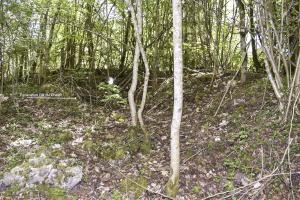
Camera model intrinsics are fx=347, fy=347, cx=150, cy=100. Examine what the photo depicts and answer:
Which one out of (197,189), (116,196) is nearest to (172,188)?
(197,189)

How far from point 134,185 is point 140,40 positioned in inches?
99.7

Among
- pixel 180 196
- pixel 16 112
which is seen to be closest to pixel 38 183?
pixel 180 196

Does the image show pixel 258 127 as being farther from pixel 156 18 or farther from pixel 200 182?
pixel 156 18

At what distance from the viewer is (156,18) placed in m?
9.25

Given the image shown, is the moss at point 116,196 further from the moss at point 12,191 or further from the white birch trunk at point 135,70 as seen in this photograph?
the white birch trunk at point 135,70

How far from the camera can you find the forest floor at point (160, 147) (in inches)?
200

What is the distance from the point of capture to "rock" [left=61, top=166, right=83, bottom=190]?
17.0ft

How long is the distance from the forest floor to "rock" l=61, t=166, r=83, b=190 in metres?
0.08

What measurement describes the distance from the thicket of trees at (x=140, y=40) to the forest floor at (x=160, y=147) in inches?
20.1

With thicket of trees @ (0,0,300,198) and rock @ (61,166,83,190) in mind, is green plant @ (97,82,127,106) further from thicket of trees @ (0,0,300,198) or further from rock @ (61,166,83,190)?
rock @ (61,166,83,190)

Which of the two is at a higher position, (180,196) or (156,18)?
(156,18)

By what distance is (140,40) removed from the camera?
6184 millimetres

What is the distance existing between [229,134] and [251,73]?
3.04 m

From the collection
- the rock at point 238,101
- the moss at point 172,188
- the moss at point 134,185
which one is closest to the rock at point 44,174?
the moss at point 134,185
